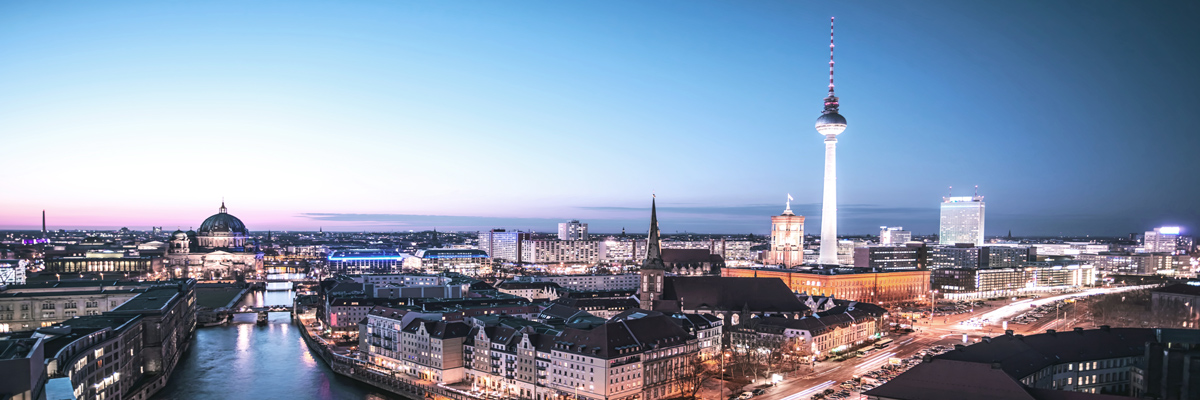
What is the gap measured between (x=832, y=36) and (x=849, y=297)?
2711 centimetres

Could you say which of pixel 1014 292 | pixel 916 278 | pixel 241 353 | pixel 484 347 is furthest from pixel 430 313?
pixel 1014 292

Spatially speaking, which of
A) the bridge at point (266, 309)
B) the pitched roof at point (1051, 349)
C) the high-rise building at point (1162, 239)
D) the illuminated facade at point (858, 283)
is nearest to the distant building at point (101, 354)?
the bridge at point (266, 309)

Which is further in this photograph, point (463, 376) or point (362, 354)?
point (362, 354)

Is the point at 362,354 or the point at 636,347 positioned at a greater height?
the point at 636,347

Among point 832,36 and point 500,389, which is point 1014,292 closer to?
point 832,36

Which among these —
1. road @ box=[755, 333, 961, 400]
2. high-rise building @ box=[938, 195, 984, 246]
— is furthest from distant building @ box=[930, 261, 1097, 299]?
high-rise building @ box=[938, 195, 984, 246]

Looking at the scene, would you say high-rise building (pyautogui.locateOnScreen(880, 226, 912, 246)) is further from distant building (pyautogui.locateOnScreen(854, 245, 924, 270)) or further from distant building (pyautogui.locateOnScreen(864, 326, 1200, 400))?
distant building (pyautogui.locateOnScreen(864, 326, 1200, 400))

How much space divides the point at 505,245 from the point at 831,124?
61.0m

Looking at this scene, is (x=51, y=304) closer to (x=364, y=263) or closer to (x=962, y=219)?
(x=364, y=263)

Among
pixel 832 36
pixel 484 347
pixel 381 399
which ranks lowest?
pixel 381 399

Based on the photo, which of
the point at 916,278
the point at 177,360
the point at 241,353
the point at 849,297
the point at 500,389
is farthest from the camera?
the point at 916,278

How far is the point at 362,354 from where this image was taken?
1385 inches

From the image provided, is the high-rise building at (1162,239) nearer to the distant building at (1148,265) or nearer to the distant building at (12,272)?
the distant building at (1148,265)

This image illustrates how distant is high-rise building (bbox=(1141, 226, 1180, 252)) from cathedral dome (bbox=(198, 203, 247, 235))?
13120 cm
